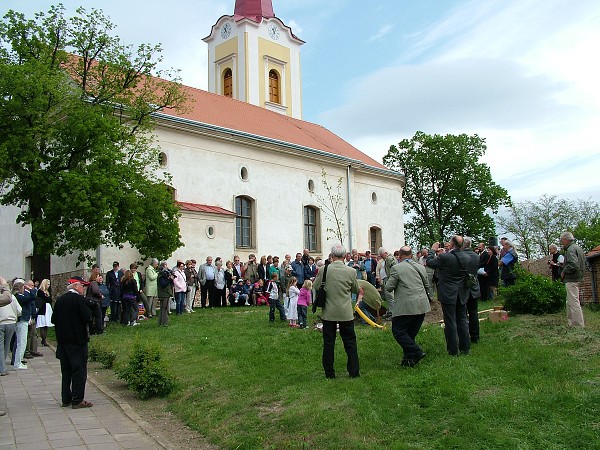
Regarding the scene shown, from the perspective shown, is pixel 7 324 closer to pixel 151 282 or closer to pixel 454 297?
pixel 151 282

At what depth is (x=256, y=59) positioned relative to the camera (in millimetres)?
43469

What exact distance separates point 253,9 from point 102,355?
36202mm

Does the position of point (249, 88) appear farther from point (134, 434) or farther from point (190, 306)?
point (134, 434)

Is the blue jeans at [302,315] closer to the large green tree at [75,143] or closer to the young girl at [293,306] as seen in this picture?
the young girl at [293,306]

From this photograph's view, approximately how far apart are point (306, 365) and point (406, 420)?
3.47 m

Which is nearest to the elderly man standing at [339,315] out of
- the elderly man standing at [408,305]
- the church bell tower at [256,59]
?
the elderly man standing at [408,305]

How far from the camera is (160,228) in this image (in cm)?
2244

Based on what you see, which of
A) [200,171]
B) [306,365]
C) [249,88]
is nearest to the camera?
[306,365]

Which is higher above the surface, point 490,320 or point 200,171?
point 200,171

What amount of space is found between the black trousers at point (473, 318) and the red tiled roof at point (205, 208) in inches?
696

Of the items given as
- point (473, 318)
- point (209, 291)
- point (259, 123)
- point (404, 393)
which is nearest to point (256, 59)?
point (259, 123)

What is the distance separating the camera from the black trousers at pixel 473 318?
10.5m

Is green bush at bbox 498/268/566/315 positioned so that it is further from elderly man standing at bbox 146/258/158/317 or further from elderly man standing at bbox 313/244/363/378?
elderly man standing at bbox 146/258/158/317

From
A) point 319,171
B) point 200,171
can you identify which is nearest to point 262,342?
point 200,171
